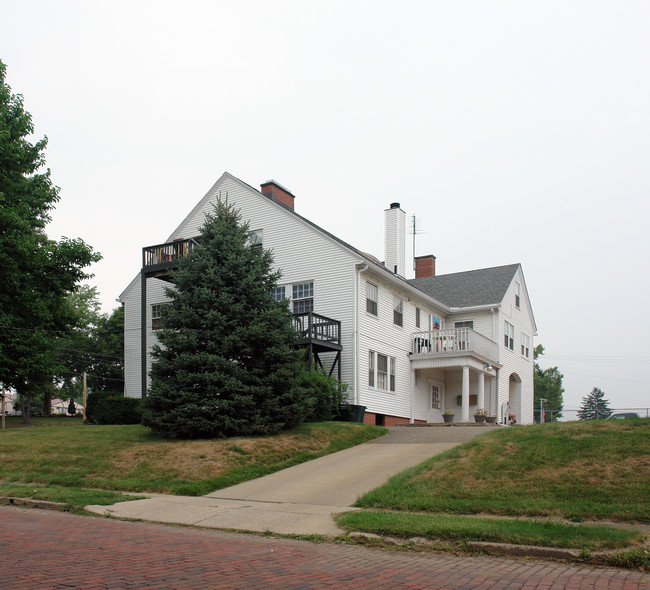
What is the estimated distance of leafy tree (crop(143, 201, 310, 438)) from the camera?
1630 centimetres

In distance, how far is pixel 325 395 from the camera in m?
20.7

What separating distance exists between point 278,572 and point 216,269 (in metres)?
12.3

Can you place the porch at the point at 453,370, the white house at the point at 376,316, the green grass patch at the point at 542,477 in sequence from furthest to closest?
the porch at the point at 453,370, the white house at the point at 376,316, the green grass patch at the point at 542,477

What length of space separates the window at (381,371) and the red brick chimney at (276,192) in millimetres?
7686

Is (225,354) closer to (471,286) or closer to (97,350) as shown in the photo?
(471,286)

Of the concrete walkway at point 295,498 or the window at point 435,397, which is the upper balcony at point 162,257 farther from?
the window at point 435,397

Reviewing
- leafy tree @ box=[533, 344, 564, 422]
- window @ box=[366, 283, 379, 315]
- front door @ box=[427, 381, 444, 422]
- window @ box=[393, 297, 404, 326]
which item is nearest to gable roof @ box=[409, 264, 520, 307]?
front door @ box=[427, 381, 444, 422]

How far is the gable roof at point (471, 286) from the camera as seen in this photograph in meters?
31.3

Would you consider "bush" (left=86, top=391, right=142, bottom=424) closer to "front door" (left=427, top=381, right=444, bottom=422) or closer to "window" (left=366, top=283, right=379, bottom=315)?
"window" (left=366, top=283, right=379, bottom=315)

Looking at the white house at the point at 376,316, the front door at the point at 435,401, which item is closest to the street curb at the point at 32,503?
the white house at the point at 376,316

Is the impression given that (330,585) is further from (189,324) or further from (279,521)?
(189,324)

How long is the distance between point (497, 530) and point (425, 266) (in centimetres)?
3145

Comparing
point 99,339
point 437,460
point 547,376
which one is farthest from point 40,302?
point 547,376

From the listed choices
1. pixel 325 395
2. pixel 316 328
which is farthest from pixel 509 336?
pixel 325 395
